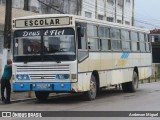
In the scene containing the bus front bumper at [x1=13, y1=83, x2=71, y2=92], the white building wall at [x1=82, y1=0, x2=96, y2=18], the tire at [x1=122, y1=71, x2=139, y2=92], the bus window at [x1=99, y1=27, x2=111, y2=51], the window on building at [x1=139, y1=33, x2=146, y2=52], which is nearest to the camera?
the bus front bumper at [x1=13, y1=83, x2=71, y2=92]

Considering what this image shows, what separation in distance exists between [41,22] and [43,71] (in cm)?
186

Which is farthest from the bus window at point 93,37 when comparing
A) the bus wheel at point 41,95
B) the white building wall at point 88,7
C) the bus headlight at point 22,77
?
the white building wall at point 88,7

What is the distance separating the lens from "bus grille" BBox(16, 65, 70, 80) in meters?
16.3

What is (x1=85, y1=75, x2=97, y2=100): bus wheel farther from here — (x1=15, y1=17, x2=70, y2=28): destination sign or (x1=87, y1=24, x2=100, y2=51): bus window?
(x1=15, y1=17, x2=70, y2=28): destination sign

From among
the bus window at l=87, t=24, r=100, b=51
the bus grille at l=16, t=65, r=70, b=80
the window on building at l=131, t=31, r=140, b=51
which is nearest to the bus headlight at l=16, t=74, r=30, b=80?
the bus grille at l=16, t=65, r=70, b=80

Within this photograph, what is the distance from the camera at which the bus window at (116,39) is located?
20.3 m

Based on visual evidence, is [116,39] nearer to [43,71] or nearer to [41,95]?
[41,95]

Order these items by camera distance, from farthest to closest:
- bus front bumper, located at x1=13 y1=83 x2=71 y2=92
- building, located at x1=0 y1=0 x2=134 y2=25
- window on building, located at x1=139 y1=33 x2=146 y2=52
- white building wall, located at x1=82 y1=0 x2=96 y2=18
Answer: white building wall, located at x1=82 y1=0 x2=96 y2=18, building, located at x1=0 y1=0 x2=134 y2=25, window on building, located at x1=139 y1=33 x2=146 y2=52, bus front bumper, located at x1=13 y1=83 x2=71 y2=92

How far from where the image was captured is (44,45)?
16609 mm

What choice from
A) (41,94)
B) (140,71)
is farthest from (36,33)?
(140,71)

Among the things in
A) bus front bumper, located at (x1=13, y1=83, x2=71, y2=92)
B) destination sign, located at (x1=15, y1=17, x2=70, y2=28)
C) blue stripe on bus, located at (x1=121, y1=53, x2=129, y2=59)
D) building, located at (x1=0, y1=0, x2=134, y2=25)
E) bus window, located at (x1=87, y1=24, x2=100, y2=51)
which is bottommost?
bus front bumper, located at (x1=13, y1=83, x2=71, y2=92)

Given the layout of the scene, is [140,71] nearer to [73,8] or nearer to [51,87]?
[51,87]

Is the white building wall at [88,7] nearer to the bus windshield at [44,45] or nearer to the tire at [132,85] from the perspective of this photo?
the tire at [132,85]

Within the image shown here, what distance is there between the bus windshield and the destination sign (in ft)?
0.73
